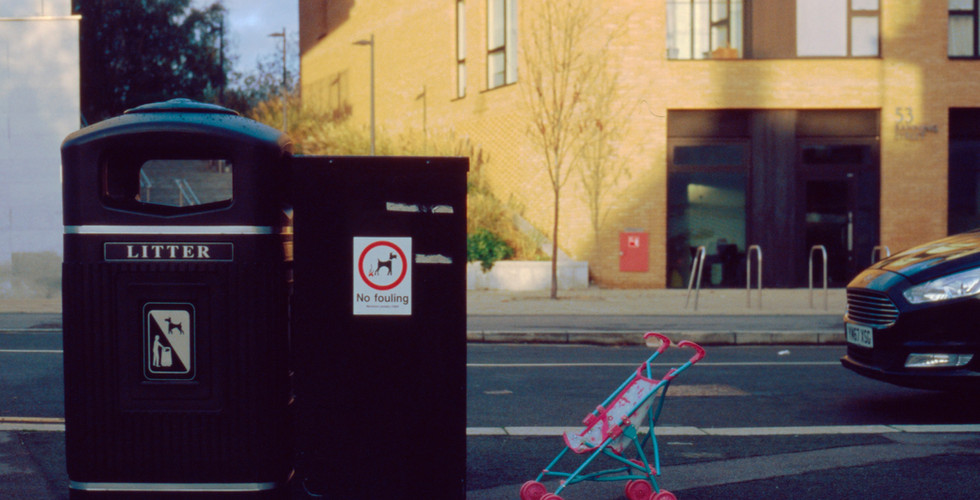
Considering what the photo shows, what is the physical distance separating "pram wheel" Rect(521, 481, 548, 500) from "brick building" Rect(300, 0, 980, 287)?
1575cm

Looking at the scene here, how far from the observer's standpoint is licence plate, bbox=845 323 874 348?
710 cm

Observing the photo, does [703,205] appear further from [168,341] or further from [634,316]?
[168,341]

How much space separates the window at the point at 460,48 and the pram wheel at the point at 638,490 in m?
21.5

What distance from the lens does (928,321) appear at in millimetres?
6723

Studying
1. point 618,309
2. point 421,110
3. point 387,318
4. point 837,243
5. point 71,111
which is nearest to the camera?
point 387,318

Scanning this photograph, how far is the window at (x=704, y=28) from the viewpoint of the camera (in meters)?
20.6

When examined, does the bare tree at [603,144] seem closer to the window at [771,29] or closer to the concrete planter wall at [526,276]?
the concrete planter wall at [526,276]

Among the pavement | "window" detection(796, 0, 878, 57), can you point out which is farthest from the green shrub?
"window" detection(796, 0, 878, 57)

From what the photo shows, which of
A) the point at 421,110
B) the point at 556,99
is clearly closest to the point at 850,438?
the point at 556,99

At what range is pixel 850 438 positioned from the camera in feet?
21.1

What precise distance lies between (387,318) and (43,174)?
15.6m

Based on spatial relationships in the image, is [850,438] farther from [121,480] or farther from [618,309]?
[618,309]

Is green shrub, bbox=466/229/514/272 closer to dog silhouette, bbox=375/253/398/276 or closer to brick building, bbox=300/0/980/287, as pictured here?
brick building, bbox=300/0/980/287

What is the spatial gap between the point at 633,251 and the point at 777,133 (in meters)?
3.91
